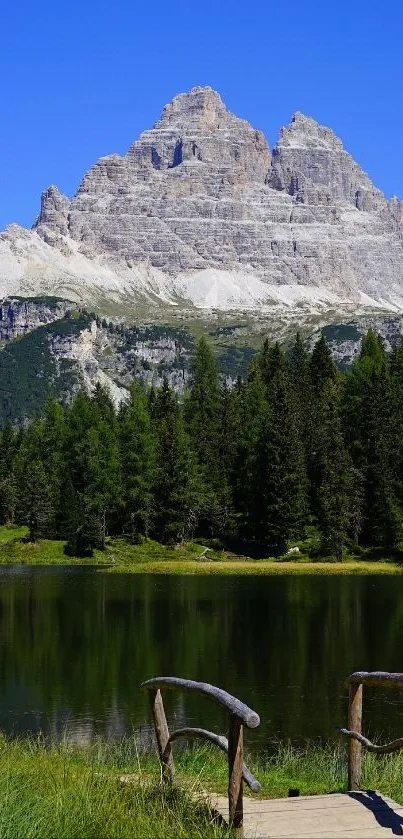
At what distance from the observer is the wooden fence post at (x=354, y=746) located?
16250 mm

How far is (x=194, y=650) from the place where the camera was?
154 ft

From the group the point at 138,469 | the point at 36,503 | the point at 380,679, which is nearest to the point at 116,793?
the point at 380,679

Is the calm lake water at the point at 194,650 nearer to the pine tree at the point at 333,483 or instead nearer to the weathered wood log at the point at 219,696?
the weathered wood log at the point at 219,696

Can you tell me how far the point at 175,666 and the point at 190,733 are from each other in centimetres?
2753

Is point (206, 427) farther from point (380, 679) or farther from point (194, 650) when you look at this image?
point (380, 679)

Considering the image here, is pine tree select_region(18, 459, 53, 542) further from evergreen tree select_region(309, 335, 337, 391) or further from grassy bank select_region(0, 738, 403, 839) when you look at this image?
grassy bank select_region(0, 738, 403, 839)

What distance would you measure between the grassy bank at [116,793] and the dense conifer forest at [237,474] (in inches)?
3045

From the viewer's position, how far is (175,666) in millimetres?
42344

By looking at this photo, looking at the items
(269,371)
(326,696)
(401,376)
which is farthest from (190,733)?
(269,371)

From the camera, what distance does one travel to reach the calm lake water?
3297 cm

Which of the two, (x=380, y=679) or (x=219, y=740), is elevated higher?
(x=380, y=679)

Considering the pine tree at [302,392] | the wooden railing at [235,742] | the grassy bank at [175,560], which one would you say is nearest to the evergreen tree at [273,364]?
the pine tree at [302,392]

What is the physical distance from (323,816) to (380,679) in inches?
99.5

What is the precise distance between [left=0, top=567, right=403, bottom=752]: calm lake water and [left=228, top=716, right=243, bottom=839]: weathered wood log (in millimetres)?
16258
